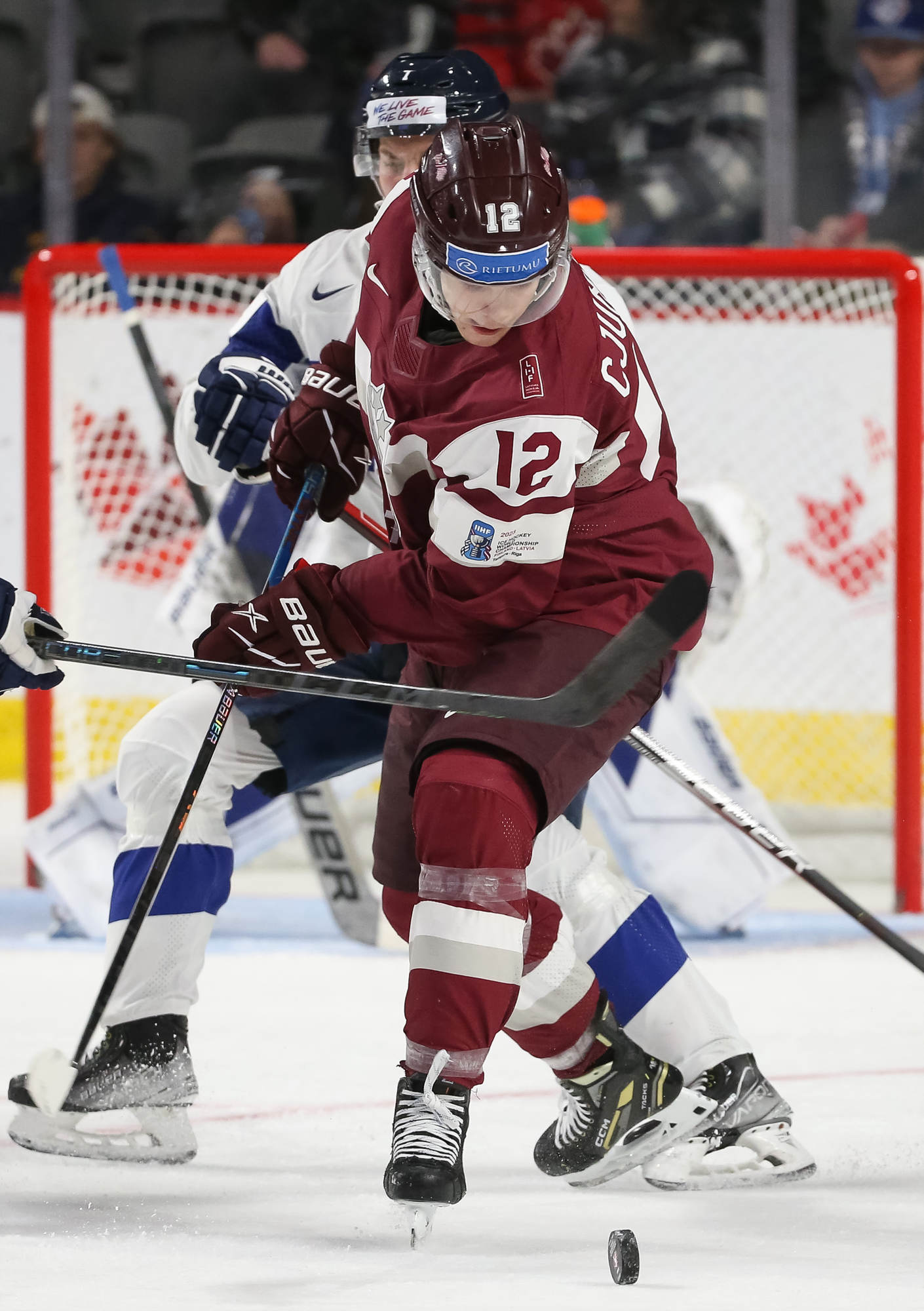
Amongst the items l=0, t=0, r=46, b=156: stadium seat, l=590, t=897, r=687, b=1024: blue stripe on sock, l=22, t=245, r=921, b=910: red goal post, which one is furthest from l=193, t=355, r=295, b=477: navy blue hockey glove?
l=0, t=0, r=46, b=156: stadium seat

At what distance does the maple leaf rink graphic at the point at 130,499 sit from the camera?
389 centimetres

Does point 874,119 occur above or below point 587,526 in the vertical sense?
above

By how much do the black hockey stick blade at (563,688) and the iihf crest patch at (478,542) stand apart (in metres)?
0.12

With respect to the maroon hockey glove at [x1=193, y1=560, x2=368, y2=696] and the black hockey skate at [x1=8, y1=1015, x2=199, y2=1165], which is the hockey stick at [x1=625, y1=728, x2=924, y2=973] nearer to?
the maroon hockey glove at [x1=193, y1=560, x2=368, y2=696]

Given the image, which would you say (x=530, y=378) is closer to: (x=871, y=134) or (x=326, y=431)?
(x=326, y=431)

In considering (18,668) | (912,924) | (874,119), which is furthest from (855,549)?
(18,668)

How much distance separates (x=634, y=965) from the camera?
202 centimetres

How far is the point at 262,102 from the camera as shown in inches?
215

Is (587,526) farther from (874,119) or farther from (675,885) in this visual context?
(874,119)

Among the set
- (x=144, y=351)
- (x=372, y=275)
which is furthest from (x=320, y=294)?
(x=144, y=351)

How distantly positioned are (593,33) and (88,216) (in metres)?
1.54

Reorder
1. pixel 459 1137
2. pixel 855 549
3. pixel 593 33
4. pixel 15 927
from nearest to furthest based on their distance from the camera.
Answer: pixel 459 1137
pixel 15 927
pixel 855 549
pixel 593 33

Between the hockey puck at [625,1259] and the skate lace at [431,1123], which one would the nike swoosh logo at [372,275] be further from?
the hockey puck at [625,1259]

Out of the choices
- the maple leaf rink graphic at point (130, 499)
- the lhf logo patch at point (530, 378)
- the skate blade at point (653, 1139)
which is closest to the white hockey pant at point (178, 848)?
the skate blade at point (653, 1139)
